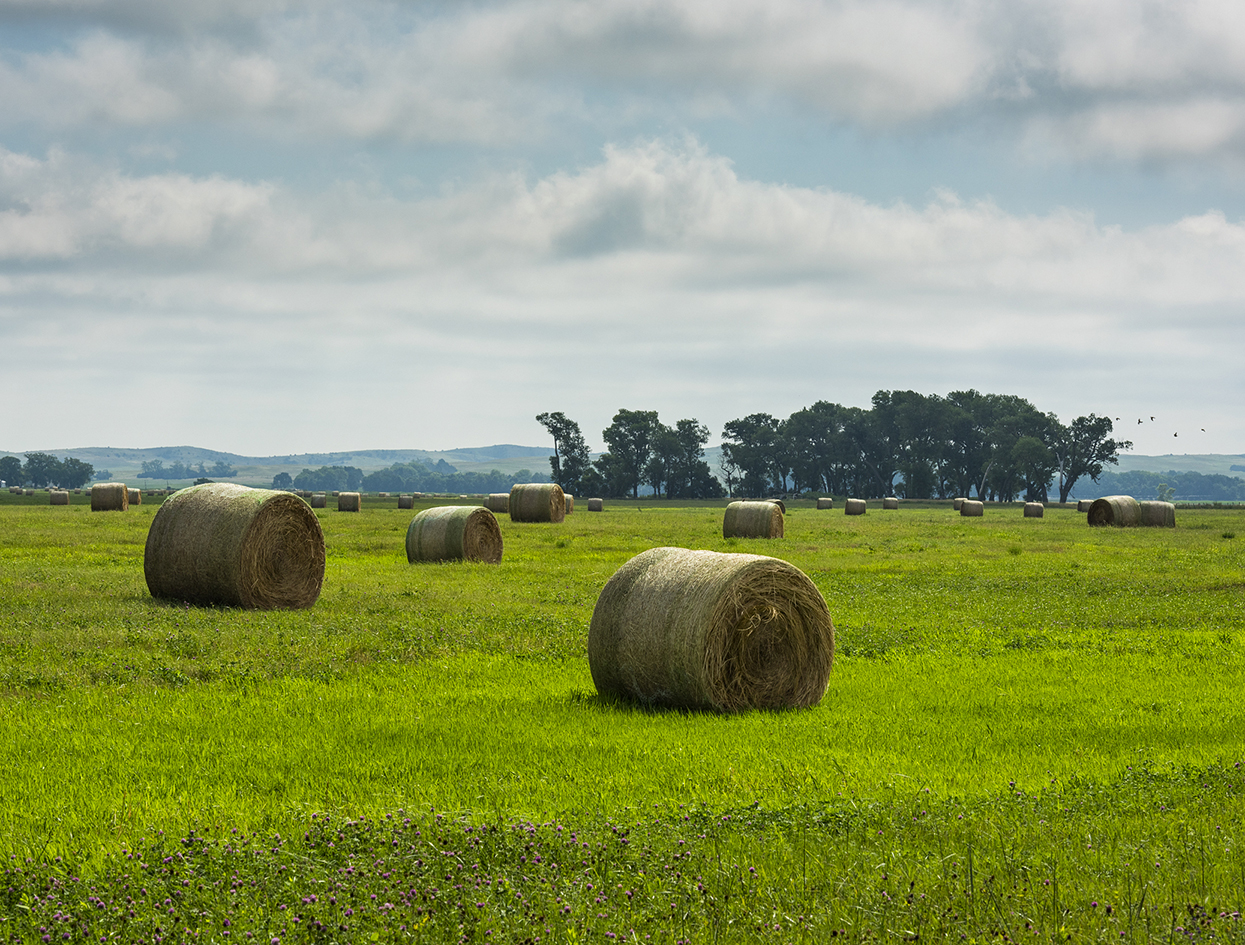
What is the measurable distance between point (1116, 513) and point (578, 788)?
54680 mm

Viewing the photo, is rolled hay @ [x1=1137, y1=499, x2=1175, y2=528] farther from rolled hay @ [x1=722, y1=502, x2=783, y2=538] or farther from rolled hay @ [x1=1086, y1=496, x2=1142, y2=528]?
rolled hay @ [x1=722, y1=502, x2=783, y2=538]

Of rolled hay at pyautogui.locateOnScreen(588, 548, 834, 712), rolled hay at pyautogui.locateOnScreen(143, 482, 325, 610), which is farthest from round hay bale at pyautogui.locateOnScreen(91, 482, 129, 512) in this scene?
rolled hay at pyautogui.locateOnScreen(588, 548, 834, 712)

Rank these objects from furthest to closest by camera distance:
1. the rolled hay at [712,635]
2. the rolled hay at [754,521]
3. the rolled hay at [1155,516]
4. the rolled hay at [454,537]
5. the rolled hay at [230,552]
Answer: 1. the rolled hay at [1155,516]
2. the rolled hay at [754,521]
3. the rolled hay at [454,537]
4. the rolled hay at [230,552]
5. the rolled hay at [712,635]

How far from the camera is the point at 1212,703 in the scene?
40.9ft

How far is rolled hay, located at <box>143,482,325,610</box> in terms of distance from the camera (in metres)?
20.5

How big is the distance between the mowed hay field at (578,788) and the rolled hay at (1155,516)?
43520 mm

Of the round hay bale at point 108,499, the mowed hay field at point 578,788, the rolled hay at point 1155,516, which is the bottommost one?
the mowed hay field at point 578,788

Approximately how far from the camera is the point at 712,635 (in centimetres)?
1220

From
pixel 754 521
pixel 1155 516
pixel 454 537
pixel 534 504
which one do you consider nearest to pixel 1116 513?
pixel 1155 516

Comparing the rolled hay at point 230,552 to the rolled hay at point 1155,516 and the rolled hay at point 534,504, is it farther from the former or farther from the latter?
the rolled hay at point 1155,516

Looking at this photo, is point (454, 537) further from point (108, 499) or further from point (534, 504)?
point (108, 499)

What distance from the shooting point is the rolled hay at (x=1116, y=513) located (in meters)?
57.1

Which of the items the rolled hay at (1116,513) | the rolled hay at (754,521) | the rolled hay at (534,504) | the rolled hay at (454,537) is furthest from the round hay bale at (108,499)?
the rolled hay at (1116,513)

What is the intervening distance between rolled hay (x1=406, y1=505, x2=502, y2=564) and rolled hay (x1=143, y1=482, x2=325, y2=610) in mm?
8603
